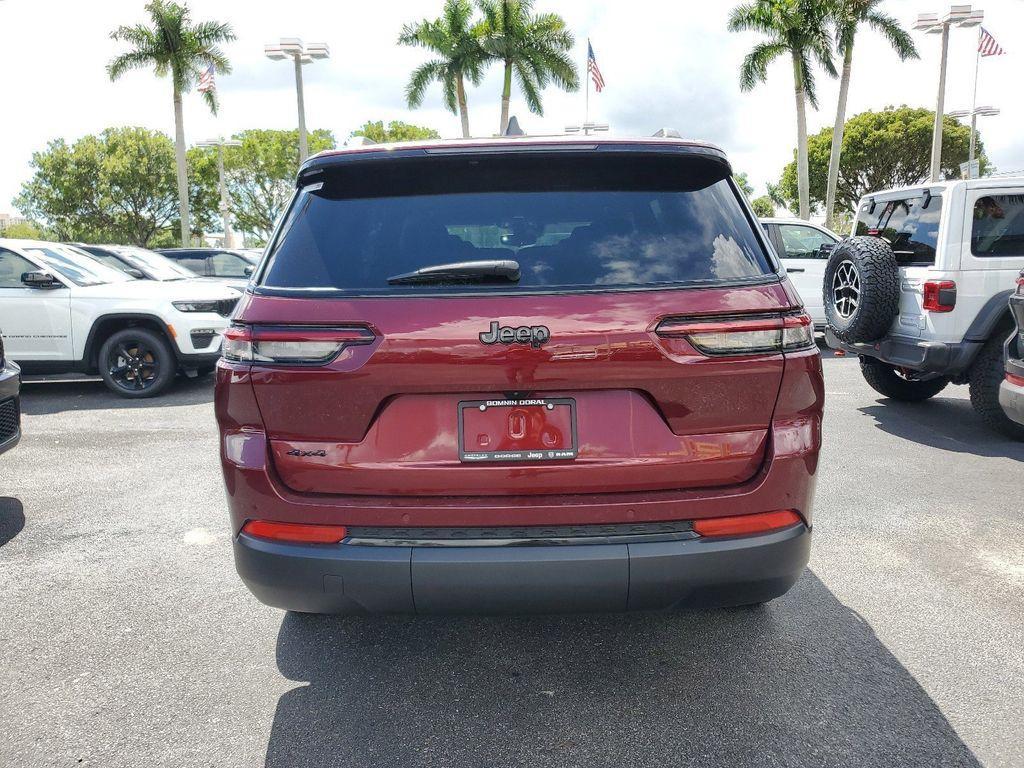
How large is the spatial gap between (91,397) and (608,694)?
7.82 metres

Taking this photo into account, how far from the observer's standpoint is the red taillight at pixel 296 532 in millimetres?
2287

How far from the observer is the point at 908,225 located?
6836 mm

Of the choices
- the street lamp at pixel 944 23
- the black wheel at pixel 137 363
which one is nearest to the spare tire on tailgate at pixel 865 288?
Result: the black wheel at pixel 137 363

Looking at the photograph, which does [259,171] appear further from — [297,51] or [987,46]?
[987,46]

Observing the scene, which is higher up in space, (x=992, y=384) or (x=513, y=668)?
(x=992, y=384)

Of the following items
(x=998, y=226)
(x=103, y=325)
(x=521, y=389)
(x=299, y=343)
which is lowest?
(x=103, y=325)

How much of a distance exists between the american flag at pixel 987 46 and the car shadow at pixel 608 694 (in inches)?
1078

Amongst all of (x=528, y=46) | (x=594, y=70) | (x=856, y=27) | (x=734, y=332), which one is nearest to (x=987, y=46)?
(x=856, y=27)

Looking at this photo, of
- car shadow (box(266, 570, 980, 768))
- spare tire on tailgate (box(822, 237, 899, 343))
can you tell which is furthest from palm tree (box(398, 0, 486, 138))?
car shadow (box(266, 570, 980, 768))

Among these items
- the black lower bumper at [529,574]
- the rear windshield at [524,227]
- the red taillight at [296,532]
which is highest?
the rear windshield at [524,227]

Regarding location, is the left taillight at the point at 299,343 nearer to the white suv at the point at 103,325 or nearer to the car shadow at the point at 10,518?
the car shadow at the point at 10,518

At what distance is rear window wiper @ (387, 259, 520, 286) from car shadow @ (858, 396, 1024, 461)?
5.10m

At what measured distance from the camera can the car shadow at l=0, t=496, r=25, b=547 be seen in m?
4.32

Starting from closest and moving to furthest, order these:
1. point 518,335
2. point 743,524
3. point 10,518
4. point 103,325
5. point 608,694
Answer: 1. point 518,335
2. point 743,524
3. point 608,694
4. point 10,518
5. point 103,325
